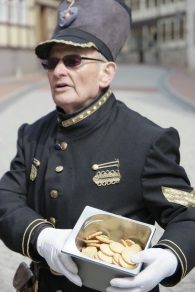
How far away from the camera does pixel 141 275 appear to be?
1.81 metres

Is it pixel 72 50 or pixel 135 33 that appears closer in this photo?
pixel 72 50

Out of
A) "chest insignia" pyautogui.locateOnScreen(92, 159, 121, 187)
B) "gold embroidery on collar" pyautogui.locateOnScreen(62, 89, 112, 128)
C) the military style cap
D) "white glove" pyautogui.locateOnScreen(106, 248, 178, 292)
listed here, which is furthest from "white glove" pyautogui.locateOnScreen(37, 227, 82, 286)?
the military style cap

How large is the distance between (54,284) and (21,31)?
96.5ft

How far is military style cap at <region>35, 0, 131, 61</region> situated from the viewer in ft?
7.09

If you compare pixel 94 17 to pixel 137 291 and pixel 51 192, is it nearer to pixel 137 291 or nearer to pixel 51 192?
pixel 51 192

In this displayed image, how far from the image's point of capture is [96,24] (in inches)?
86.1

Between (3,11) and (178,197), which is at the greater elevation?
(178,197)

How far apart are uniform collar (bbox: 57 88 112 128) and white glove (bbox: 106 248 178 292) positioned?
583 millimetres

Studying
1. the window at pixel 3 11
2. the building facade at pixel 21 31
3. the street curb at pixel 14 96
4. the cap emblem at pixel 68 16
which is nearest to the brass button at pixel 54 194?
the cap emblem at pixel 68 16

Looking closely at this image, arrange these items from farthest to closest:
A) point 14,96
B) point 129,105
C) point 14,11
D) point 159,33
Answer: point 159,33 < point 14,11 < point 14,96 < point 129,105

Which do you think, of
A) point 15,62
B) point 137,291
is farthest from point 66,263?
point 15,62

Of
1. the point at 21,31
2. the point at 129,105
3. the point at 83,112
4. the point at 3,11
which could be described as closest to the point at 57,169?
the point at 83,112

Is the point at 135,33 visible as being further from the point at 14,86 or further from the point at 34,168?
the point at 34,168

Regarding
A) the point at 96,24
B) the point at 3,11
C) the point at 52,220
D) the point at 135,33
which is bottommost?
the point at 135,33
